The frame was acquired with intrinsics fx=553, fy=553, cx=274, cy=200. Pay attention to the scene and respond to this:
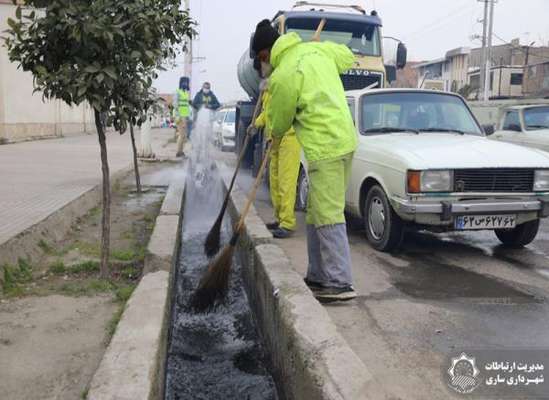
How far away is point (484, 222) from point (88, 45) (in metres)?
3.90

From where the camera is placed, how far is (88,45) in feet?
13.0

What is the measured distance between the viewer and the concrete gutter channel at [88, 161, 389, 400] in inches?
99.7

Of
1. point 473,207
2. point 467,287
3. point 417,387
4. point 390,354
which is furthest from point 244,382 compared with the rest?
point 473,207

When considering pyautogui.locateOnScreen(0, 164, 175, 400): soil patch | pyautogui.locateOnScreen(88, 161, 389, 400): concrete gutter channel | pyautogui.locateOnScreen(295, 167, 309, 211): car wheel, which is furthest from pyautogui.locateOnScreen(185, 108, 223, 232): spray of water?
pyautogui.locateOnScreen(88, 161, 389, 400): concrete gutter channel

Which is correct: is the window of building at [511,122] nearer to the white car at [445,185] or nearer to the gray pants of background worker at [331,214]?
the white car at [445,185]

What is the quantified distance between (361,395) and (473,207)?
130 inches

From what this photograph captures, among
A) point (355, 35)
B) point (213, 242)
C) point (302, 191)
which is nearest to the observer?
point (213, 242)

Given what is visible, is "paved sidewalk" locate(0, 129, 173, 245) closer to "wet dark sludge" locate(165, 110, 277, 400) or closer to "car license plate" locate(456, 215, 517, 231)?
"wet dark sludge" locate(165, 110, 277, 400)

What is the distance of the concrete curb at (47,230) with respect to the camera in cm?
467

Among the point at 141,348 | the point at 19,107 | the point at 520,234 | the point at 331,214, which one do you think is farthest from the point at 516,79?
the point at 141,348

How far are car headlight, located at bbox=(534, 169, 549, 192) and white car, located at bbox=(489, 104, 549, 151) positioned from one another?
5.41 metres

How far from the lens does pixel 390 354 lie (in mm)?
3350

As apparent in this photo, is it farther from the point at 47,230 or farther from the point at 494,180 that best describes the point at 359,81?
the point at 47,230

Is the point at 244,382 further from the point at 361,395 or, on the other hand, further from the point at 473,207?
the point at 473,207
